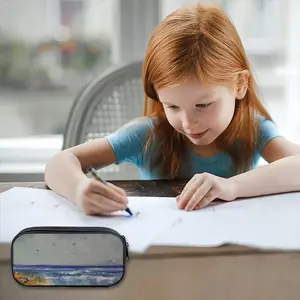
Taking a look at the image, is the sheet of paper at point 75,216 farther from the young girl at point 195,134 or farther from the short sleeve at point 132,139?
the short sleeve at point 132,139

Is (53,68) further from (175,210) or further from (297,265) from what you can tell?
(297,265)

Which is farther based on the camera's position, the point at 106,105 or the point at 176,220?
the point at 106,105

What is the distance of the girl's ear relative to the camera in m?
0.56

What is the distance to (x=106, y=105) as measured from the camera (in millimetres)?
754

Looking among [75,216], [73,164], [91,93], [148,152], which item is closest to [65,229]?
[75,216]

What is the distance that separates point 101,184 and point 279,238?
15 centimetres

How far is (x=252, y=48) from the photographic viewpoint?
607 millimetres

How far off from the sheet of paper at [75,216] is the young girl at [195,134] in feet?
0.04

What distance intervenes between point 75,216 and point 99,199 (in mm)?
24

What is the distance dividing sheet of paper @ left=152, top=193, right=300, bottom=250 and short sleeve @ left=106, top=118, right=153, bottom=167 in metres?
0.17

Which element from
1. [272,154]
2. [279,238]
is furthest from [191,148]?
[279,238]

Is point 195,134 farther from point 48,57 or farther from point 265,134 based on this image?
point 48,57

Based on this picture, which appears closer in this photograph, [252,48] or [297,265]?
[297,265]

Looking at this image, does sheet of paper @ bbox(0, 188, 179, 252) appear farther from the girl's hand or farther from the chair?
the chair
